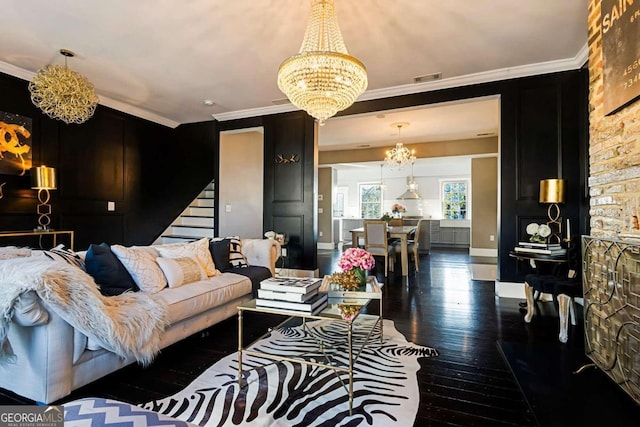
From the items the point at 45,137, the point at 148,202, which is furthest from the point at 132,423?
the point at 148,202

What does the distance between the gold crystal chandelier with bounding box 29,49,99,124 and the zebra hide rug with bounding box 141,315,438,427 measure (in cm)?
311

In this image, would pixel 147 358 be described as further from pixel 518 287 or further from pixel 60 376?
pixel 518 287

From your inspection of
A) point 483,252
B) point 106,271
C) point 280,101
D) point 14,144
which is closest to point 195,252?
point 106,271

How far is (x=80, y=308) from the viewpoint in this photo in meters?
1.79

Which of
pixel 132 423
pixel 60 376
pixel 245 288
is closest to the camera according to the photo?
pixel 132 423

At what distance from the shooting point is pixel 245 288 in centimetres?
321

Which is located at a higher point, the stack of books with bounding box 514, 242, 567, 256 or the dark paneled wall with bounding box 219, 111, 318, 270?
the dark paneled wall with bounding box 219, 111, 318, 270

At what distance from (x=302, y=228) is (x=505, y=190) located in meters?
2.91

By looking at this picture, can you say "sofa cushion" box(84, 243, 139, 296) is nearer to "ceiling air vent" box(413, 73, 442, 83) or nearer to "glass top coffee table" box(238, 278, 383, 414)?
"glass top coffee table" box(238, 278, 383, 414)

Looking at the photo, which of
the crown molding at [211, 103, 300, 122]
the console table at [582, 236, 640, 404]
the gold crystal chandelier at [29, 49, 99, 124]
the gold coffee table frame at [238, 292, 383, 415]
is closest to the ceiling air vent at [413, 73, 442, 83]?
the crown molding at [211, 103, 300, 122]

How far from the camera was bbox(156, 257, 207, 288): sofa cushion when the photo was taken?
273 cm

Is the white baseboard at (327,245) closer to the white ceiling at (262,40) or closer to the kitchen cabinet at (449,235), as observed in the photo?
the kitchen cabinet at (449,235)

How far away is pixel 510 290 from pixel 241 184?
478 centimetres

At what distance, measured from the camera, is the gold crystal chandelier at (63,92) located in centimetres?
322
